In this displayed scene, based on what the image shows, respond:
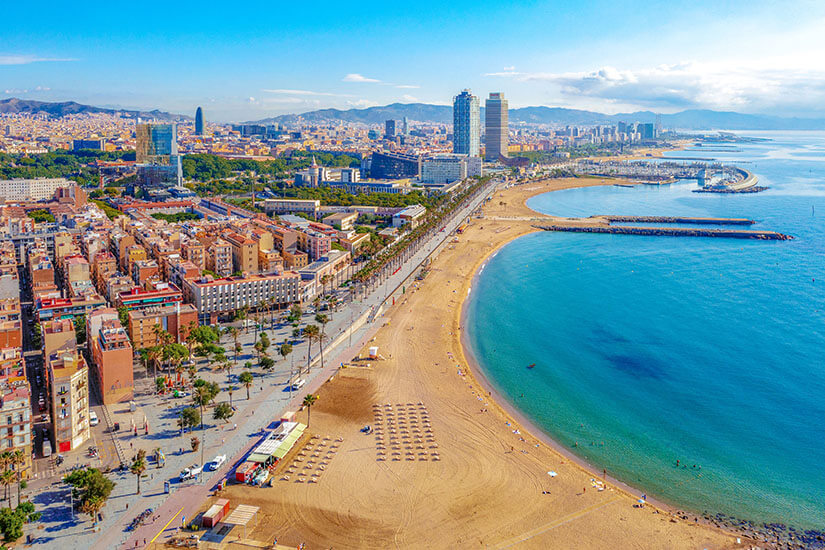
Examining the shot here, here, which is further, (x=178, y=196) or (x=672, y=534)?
(x=178, y=196)

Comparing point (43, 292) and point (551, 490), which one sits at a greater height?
point (43, 292)

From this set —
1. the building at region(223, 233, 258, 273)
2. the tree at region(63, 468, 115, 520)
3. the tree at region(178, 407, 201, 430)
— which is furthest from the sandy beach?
the building at region(223, 233, 258, 273)

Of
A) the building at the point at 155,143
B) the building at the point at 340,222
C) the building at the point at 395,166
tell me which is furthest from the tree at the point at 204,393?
the building at the point at 395,166

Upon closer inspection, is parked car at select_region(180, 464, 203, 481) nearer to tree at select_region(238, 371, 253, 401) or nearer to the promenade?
the promenade

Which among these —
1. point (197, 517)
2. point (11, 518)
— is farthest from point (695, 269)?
point (11, 518)

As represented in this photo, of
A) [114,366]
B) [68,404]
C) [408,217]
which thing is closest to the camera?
[68,404]

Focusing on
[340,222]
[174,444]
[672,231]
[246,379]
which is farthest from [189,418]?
[672,231]

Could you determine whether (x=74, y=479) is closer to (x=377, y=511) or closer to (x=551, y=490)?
(x=377, y=511)

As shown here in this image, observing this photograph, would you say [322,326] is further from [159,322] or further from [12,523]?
[12,523]
